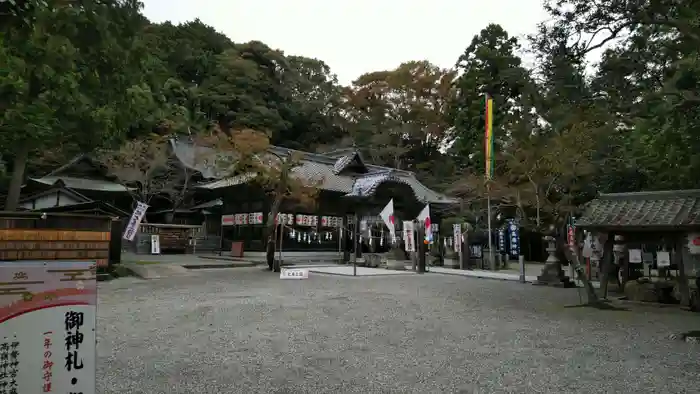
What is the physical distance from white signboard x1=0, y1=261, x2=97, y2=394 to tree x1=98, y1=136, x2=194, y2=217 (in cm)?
2482

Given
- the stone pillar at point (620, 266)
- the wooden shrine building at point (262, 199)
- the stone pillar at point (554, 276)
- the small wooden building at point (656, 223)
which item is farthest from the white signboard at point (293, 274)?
the stone pillar at point (620, 266)

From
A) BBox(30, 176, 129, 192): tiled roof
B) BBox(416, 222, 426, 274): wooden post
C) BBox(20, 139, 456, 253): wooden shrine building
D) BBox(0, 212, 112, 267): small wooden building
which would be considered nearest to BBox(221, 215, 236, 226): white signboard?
BBox(20, 139, 456, 253): wooden shrine building

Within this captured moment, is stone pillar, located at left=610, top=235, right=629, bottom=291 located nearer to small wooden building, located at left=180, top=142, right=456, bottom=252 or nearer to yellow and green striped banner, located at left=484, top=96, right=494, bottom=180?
yellow and green striped banner, located at left=484, top=96, right=494, bottom=180

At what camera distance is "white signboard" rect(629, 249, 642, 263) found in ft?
39.4

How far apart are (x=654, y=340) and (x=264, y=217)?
2062 cm


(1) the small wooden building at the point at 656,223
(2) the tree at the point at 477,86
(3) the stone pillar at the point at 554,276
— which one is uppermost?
(2) the tree at the point at 477,86

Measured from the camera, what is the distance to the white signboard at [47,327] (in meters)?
2.62

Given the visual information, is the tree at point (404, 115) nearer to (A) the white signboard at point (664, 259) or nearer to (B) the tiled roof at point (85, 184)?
(B) the tiled roof at point (85, 184)

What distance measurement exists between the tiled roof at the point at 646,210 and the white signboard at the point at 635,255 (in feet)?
5.95

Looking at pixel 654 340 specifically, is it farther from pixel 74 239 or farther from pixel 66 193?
pixel 66 193

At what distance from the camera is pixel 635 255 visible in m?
12.1

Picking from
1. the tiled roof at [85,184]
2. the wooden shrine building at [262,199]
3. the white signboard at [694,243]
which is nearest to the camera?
the white signboard at [694,243]

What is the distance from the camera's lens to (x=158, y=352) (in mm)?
5723

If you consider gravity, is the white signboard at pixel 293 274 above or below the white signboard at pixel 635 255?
below
